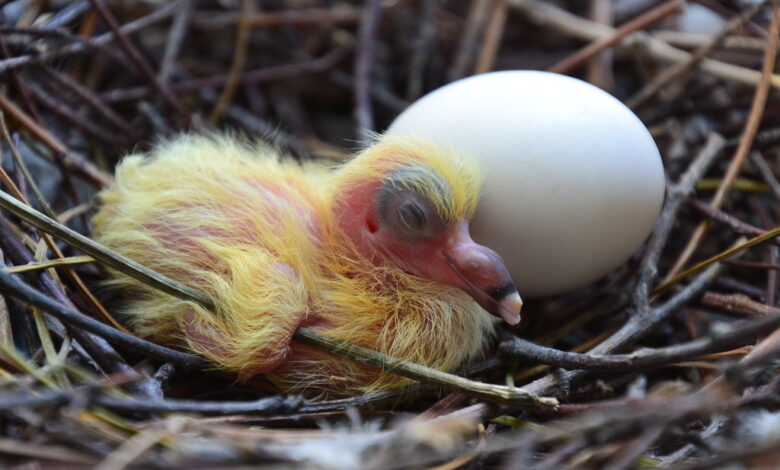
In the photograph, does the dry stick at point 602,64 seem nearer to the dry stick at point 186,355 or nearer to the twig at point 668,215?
the twig at point 668,215

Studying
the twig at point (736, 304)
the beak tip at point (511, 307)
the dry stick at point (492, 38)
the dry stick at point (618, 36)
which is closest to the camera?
the beak tip at point (511, 307)


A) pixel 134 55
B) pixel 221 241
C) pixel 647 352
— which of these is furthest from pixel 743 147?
pixel 134 55

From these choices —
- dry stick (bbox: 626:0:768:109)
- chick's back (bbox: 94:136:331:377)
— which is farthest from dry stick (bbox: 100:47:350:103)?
dry stick (bbox: 626:0:768:109)

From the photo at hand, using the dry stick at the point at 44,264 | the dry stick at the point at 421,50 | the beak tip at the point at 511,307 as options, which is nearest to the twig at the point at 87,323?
the dry stick at the point at 44,264

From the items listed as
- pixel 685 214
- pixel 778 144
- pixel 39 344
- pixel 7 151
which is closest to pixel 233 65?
pixel 7 151

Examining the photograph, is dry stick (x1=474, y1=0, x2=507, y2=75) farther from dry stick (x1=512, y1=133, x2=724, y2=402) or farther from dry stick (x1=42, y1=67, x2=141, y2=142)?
dry stick (x1=42, y1=67, x2=141, y2=142)
